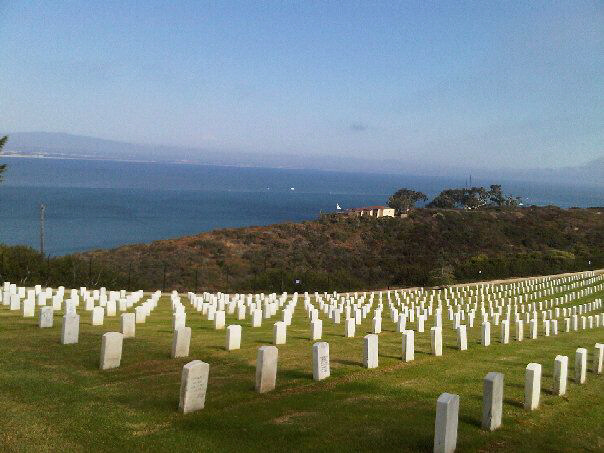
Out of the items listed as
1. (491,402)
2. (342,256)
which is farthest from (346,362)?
(342,256)

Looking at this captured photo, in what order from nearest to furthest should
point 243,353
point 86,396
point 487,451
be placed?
point 487,451
point 86,396
point 243,353

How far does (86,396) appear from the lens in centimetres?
838

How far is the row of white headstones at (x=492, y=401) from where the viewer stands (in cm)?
664

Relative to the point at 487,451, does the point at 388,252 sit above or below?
below

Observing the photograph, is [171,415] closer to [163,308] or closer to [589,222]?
[163,308]

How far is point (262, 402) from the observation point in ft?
27.6

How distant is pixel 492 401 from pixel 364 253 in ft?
149

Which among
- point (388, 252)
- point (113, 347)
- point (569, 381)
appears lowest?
point (388, 252)

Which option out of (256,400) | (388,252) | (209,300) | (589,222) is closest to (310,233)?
(388,252)

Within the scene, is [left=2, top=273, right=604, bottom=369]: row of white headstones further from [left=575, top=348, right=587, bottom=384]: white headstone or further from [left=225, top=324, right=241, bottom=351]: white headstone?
[left=575, top=348, right=587, bottom=384]: white headstone

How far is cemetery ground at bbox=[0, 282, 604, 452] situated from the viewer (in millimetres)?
7027

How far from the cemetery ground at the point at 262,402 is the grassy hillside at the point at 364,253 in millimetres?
21647

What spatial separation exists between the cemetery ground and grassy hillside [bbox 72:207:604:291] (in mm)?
21647

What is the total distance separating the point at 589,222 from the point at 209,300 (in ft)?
215
